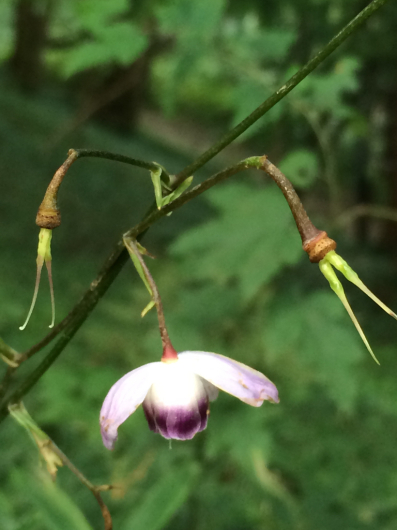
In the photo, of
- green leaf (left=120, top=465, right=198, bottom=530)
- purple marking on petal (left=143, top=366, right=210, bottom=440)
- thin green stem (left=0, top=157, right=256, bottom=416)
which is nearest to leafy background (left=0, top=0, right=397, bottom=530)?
green leaf (left=120, top=465, right=198, bottom=530)

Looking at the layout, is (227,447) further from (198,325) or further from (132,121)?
(132,121)

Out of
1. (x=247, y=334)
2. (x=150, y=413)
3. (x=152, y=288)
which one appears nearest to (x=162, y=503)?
→ (x=150, y=413)

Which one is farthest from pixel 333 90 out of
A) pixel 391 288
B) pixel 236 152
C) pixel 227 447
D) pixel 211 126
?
pixel 211 126

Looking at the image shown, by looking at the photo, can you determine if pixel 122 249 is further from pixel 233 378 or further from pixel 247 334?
pixel 247 334

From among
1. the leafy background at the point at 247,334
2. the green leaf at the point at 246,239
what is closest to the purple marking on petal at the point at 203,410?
the leafy background at the point at 247,334

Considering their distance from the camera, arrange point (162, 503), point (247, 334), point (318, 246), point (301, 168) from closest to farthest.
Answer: point (318, 246), point (162, 503), point (301, 168), point (247, 334)

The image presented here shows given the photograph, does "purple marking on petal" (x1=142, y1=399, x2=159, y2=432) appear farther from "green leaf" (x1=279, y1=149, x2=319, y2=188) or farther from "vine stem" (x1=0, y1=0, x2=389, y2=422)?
"green leaf" (x1=279, y1=149, x2=319, y2=188)
